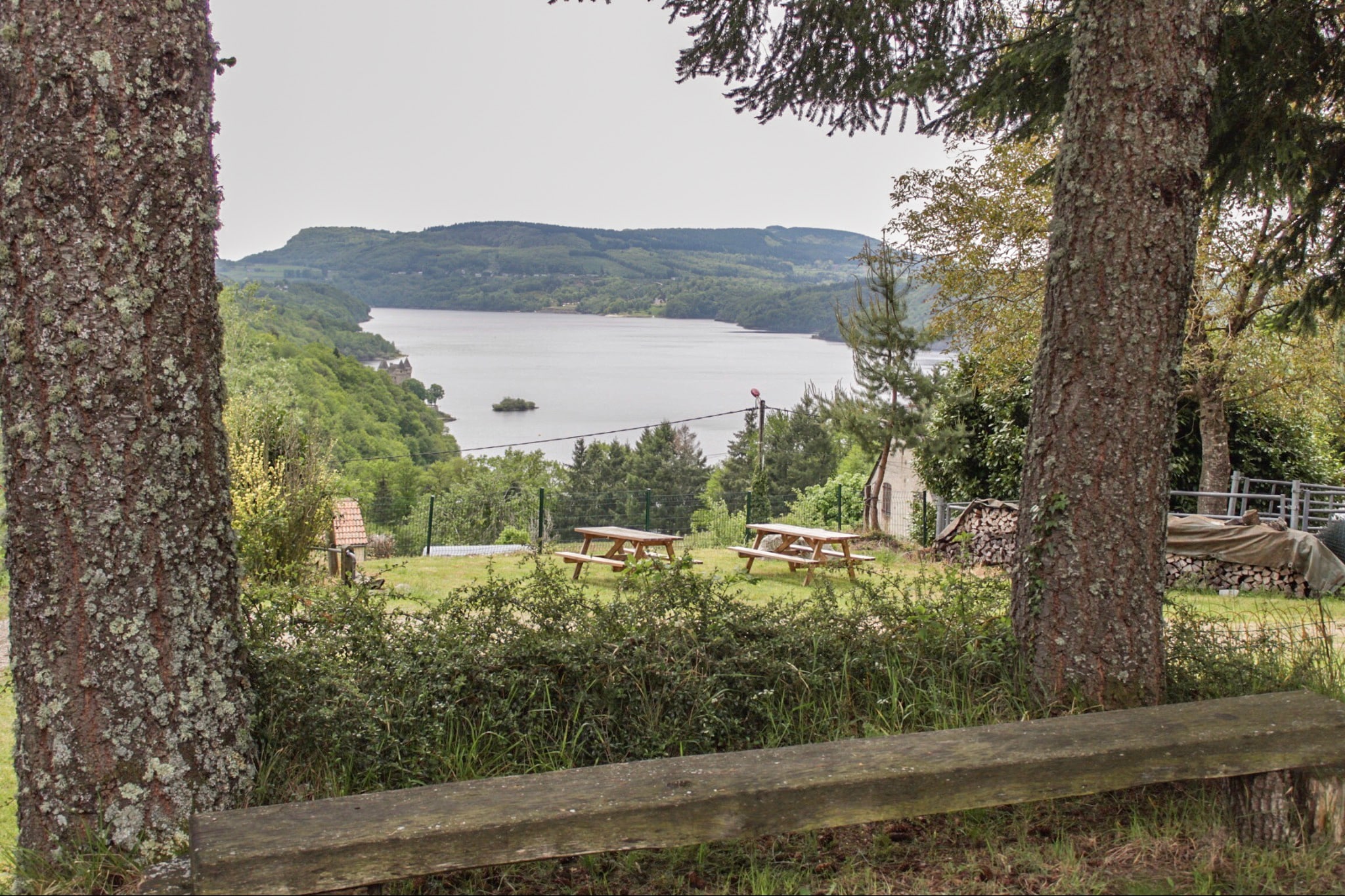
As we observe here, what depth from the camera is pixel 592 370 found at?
134 m

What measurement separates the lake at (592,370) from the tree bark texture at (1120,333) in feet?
189

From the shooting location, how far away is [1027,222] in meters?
15.3

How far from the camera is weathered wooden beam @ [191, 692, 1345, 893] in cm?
250

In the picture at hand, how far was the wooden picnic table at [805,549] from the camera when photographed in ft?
37.9

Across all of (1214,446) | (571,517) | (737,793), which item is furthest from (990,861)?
(571,517)

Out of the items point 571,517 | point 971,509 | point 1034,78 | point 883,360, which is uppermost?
point 1034,78

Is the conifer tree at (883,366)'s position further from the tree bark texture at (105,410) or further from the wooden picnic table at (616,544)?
the tree bark texture at (105,410)

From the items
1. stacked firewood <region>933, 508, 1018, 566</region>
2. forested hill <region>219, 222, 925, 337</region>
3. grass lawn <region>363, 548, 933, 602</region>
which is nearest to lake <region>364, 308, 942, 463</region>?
forested hill <region>219, 222, 925, 337</region>

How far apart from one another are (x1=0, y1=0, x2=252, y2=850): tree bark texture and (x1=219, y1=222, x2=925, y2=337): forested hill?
266 ft

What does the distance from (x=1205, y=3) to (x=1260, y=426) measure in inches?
589

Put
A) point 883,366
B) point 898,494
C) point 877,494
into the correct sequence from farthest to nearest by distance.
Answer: point 898,494 < point 877,494 < point 883,366

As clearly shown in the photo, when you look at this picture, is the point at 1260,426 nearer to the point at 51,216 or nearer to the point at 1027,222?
the point at 1027,222

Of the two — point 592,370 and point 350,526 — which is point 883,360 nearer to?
point 350,526

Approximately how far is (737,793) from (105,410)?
209 centimetres
